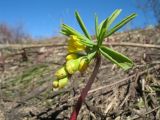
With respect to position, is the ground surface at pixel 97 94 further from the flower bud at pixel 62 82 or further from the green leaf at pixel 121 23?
the flower bud at pixel 62 82

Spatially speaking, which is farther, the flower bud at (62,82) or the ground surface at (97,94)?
the ground surface at (97,94)

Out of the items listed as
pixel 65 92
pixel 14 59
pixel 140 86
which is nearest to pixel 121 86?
pixel 140 86

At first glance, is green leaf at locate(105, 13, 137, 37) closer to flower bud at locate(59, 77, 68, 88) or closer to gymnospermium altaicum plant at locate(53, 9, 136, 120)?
gymnospermium altaicum plant at locate(53, 9, 136, 120)

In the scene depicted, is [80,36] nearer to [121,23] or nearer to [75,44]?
[75,44]

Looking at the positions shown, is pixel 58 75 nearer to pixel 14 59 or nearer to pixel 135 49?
pixel 135 49

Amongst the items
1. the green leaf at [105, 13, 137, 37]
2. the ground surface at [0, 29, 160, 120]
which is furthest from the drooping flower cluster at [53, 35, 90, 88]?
the ground surface at [0, 29, 160, 120]

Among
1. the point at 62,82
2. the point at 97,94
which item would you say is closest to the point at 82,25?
the point at 62,82

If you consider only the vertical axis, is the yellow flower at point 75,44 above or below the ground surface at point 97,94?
above

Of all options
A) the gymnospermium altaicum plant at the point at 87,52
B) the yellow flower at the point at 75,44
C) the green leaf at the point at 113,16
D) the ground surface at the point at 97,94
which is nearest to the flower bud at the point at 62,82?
the gymnospermium altaicum plant at the point at 87,52
